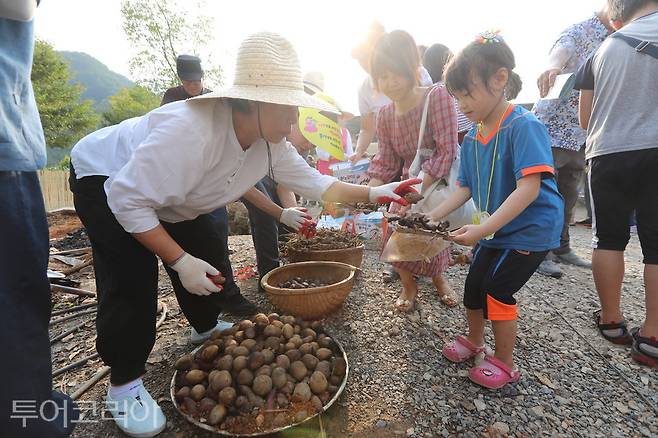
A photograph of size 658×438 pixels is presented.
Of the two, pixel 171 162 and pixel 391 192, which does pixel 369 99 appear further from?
pixel 171 162

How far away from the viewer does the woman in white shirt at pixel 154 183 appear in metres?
1.48

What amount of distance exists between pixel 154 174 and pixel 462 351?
197 centimetres

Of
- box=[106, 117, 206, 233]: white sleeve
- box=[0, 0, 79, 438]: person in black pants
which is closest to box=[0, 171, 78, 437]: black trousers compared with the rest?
box=[0, 0, 79, 438]: person in black pants

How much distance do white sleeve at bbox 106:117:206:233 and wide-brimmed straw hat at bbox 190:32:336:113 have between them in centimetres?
23

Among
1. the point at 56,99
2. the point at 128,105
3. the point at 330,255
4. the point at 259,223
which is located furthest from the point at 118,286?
the point at 128,105

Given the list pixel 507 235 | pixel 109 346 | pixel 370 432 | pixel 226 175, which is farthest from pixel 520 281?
pixel 109 346

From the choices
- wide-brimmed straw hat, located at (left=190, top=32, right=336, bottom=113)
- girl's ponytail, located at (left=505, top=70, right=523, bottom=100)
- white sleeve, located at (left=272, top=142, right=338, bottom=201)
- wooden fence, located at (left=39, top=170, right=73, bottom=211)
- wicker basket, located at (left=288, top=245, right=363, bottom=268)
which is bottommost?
wooden fence, located at (left=39, top=170, right=73, bottom=211)

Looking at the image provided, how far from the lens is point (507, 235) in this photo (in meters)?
1.86

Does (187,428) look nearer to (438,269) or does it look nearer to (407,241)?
(407,241)

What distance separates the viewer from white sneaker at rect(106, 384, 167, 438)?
64.9 inches

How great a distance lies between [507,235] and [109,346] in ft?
6.87

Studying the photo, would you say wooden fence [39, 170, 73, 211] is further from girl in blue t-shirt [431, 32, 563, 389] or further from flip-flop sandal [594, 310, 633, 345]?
flip-flop sandal [594, 310, 633, 345]

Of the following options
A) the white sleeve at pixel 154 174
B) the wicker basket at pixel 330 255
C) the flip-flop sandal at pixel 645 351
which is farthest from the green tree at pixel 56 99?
the flip-flop sandal at pixel 645 351

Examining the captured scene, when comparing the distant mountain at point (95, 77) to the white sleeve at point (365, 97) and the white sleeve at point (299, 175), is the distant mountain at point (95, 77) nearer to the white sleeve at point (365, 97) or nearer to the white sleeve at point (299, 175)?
the white sleeve at point (365, 97)
